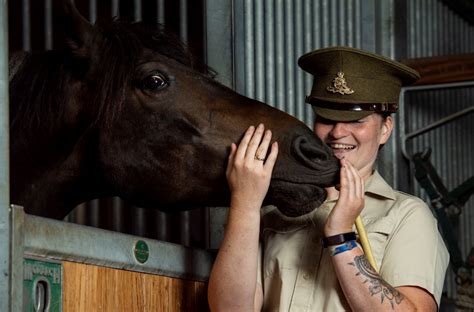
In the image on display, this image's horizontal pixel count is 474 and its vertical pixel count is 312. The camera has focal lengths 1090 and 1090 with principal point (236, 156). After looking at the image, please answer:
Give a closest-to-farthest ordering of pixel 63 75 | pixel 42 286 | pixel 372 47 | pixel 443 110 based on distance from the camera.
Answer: pixel 42 286
pixel 63 75
pixel 372 47
pixel 443 110

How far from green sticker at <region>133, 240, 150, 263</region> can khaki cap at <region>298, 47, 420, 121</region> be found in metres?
0.44

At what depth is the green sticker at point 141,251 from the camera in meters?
2.11

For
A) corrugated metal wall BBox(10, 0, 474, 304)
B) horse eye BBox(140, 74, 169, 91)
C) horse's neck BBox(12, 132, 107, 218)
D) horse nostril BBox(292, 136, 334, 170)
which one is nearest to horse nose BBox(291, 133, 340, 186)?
horse nostril BBox(292, 136, 334, 170)

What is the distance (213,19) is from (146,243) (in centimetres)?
77

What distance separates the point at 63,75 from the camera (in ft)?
7.61

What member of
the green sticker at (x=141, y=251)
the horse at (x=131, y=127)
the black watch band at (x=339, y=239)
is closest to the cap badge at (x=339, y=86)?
the horse at (x=131, y=127)

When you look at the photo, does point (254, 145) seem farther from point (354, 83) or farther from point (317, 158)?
point (354, 83)

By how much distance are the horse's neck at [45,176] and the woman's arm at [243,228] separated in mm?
407

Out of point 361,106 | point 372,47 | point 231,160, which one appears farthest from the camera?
point 372,47

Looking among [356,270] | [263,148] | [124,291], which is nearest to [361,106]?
[263,148]

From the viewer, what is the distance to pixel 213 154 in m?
2.21

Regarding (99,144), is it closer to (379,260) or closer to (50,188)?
(50,188)

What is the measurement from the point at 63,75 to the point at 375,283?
0.81 metres

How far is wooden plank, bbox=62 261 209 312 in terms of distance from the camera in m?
1.89
